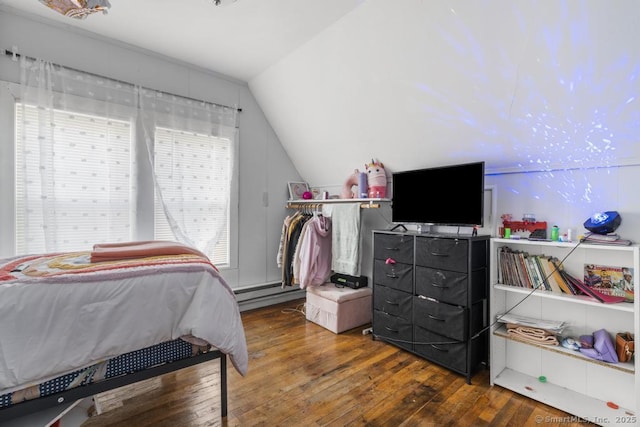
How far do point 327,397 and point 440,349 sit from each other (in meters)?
0.95

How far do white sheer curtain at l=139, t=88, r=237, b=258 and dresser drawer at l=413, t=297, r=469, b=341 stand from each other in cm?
218

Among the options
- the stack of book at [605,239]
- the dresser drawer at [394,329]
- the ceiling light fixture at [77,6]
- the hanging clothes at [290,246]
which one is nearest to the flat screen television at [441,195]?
the stack of book at [605,239]

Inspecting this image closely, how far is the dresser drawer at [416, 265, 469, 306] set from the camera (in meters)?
2.19

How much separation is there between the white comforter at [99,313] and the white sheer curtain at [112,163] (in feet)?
2.81

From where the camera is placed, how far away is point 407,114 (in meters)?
2.63

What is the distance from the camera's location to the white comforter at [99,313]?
4.11ft

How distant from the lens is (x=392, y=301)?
8.80ft

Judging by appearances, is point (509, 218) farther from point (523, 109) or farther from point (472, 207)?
point (523, 109)

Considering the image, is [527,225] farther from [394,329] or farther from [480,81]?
[394,329]

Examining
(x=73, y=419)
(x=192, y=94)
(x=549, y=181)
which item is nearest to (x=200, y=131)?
(x=192, y=94)

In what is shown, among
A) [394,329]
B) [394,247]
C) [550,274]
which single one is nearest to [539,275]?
[550,274]

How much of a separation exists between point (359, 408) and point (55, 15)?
3.71 meters

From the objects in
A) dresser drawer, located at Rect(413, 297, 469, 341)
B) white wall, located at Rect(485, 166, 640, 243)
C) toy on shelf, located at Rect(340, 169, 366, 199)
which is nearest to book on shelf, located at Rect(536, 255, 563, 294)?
white wall, located at Rect(485, 166, 640, 243)

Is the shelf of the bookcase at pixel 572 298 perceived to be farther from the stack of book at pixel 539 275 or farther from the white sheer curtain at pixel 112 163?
the white sheer curtain at pixel 112 163
